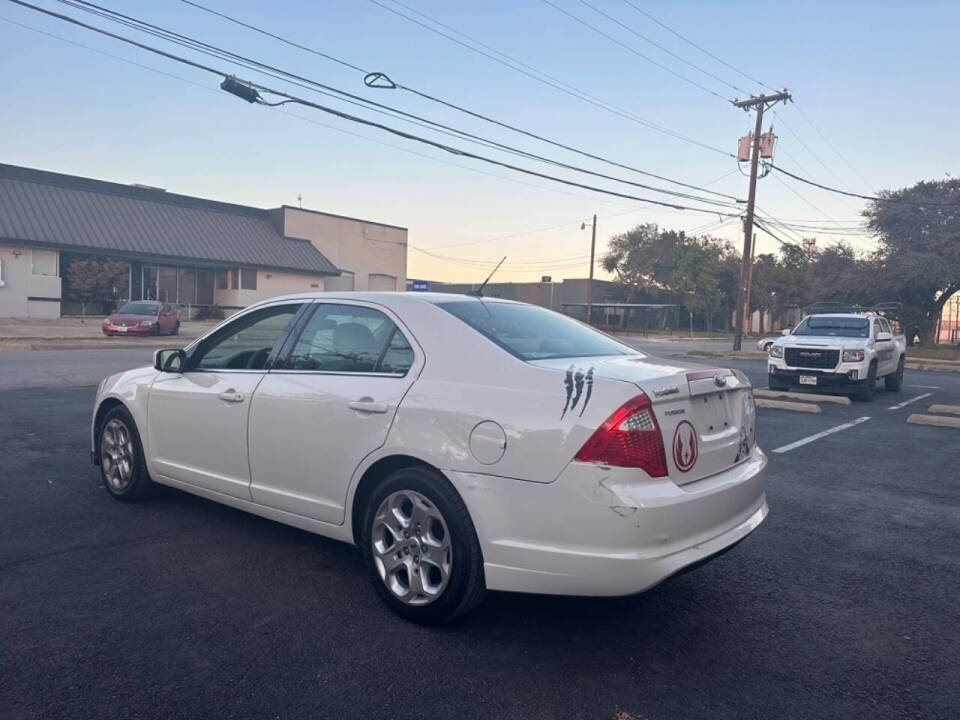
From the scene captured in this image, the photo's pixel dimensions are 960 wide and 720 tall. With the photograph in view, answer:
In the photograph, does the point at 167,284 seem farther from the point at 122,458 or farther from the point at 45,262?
the point at 122,458

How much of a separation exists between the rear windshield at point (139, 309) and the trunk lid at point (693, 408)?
25.7m

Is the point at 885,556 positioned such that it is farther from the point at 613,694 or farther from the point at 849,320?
the point at 849,320

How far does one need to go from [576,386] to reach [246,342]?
2.49 metres

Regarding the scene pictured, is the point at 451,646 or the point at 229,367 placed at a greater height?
the point at 229,367

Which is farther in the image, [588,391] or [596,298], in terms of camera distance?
[596,298]

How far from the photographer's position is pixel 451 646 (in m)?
3.28

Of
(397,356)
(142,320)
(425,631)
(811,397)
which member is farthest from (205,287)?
(425,631)

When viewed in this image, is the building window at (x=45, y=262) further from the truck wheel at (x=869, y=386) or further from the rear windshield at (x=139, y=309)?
the truck wheel at (x=869, y=386)

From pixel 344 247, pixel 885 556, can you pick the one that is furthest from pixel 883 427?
pixel 344 247

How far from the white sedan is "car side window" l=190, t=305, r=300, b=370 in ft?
0.06

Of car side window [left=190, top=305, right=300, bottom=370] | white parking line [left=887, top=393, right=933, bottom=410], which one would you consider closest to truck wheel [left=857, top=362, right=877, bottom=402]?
white parking line [left=887, top=393, right=933, bottom=410]

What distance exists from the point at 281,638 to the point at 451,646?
78cm

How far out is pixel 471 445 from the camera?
3.27m

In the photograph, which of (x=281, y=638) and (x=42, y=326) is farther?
(x=42, y=326)
